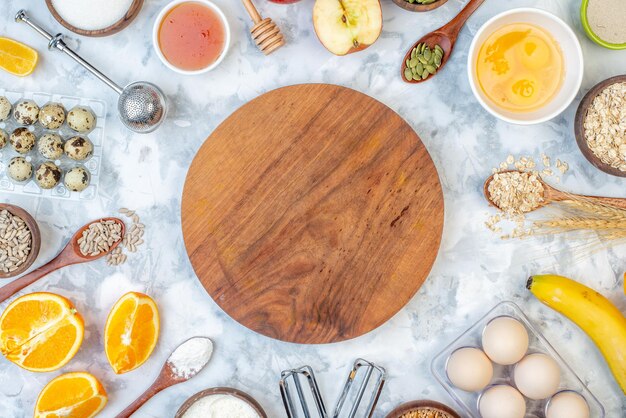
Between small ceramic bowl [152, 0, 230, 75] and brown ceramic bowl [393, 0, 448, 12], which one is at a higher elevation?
small ceramic bowl [152, 0, 230, 75]

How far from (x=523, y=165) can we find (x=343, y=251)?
1.46 ft

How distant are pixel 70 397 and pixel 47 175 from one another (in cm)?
47

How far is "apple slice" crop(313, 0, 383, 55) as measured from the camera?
1.29 metres

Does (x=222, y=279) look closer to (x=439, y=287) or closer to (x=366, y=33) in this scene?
(x=439, y=287)

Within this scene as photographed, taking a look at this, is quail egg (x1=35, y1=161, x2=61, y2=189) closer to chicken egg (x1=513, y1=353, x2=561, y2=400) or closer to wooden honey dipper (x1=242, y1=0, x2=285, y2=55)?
wooden honey dipper (x1=242, y1=0, x2=285, y2=55)

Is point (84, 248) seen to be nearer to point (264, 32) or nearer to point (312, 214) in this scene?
point (312, 214)

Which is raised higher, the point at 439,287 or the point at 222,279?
the point at 222,279

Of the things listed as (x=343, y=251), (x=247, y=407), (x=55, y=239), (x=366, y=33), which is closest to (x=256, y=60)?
(x=366, y=33)

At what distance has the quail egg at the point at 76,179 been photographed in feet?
4.51

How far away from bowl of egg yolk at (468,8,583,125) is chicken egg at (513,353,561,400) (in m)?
0.50

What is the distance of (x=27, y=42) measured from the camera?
55.9 inches

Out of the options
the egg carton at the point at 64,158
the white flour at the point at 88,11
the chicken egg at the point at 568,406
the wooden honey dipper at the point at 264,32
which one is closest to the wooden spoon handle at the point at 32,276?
the egg carton at the point at 64,158

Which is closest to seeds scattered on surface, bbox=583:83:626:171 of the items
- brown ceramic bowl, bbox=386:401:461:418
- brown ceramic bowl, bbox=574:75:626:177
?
brown ceramic bowl, bbox=574:75:626:177

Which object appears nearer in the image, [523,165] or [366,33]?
[366,33]
